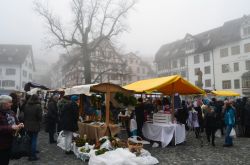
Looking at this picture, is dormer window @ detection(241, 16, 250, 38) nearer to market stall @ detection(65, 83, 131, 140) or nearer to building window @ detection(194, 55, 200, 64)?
building window @ detection(194, 55, 200, 64)

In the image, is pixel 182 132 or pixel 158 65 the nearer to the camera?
pixel 182 132

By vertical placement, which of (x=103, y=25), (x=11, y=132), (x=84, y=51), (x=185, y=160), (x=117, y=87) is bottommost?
(x=185, y=160)

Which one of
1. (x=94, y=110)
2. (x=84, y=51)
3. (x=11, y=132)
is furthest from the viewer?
(x=84, y=51)

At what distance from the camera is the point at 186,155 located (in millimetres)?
10367

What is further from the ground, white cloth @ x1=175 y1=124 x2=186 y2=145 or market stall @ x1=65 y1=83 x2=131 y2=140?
market stall @ x1=65 y1=83 x2=131 y2=140

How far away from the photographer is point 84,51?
111ft

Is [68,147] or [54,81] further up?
[54,81]

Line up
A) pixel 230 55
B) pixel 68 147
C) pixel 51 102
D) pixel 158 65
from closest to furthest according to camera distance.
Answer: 1. pixel 68 147
2. pixel 51 102
3. pixel 230 55
4. pixel 158 65

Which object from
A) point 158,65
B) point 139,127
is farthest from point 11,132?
point 158,65

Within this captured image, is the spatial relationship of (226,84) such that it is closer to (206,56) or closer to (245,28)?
(206,56)

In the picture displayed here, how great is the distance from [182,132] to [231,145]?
6.66ft

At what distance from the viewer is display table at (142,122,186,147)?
1252cm

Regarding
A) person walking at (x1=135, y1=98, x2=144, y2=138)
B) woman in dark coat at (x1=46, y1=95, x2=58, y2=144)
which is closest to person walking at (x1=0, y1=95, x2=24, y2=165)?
woman in dark coat at (x1=46, y1=95, x2=58, y2=144)

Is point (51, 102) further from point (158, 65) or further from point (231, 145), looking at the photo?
point (158, 65)
